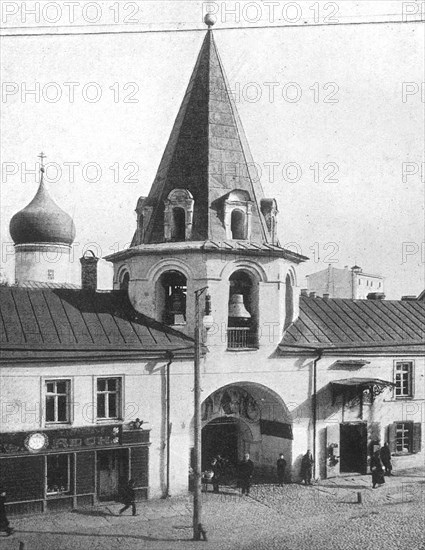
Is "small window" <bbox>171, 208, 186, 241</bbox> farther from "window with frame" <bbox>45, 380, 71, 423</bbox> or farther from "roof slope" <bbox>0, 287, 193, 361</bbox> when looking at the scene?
"window with frame" <bbox>45, 380, 71, 423</bbox>

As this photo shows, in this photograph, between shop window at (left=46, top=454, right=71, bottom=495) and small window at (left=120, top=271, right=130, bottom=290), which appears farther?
small window at (left=120, top=271, right=130, bottom=290)

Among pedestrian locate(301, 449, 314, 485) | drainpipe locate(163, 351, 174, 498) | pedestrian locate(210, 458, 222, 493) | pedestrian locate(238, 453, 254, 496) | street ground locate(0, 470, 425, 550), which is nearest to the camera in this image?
street ground locate(0, 470, 425, 550)

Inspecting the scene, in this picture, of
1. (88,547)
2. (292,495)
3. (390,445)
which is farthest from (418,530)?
(88,547)

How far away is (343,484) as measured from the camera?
23719 millimetres

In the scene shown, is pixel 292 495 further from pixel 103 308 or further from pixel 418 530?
pixel 103 308

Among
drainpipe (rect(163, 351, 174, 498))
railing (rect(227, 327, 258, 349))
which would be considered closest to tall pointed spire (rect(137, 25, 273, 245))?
railing (rect(227, 327, 258, 349))

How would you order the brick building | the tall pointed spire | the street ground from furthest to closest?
the tall pointed spire, the brick building, the street ground

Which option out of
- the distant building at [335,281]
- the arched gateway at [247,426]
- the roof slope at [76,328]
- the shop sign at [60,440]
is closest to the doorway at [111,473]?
the shop sign at [60,440]

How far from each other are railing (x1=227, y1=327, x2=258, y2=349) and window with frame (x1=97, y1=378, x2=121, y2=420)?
13.9 ft

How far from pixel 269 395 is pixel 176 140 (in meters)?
10.1

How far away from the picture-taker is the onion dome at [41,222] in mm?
42531

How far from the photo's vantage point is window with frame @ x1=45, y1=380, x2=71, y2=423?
67.5 feet

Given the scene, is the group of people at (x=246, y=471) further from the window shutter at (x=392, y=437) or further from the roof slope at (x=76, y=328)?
the roof slope at (x=76, y=328)

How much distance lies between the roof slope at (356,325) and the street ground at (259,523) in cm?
526
